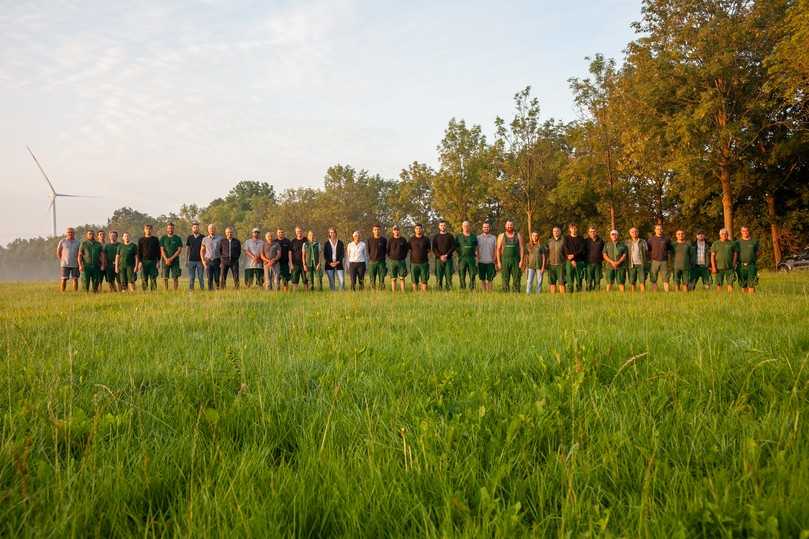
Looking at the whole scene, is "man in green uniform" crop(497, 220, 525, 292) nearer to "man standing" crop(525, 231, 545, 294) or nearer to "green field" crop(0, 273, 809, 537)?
"man standing" crop(525, 231, 545, 294)

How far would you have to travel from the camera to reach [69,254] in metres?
17.2

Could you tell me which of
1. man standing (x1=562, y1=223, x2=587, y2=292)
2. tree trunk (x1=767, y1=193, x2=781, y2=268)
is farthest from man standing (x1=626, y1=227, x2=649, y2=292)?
tree trunk (x1=767, y1=193, x2=781, y2=268)

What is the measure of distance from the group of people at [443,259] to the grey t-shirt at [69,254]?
1.5 inches

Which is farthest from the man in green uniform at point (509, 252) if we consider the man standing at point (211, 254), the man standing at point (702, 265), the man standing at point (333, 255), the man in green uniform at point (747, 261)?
the man standing at point (211, 254)

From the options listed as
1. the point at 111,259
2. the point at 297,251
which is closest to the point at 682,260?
the point at 297,251

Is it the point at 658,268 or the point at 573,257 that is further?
the point at 658,268

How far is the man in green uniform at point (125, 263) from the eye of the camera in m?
17.0

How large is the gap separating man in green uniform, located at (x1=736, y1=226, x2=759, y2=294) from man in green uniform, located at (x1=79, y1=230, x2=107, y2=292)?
21600 millimetres

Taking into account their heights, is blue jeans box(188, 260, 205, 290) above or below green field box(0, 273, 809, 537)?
above

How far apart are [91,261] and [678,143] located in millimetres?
26756

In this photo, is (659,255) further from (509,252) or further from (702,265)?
(509,252)

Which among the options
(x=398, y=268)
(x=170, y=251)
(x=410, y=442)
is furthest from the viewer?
(x=170, y=251)

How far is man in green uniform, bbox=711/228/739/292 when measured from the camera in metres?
14.2

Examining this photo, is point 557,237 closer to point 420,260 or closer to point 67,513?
point 420,260
